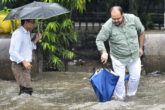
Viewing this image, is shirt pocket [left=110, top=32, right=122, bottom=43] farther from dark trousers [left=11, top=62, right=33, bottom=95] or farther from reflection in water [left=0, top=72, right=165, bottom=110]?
dark trousers [left=11, top=62, right=33, bottom=95]

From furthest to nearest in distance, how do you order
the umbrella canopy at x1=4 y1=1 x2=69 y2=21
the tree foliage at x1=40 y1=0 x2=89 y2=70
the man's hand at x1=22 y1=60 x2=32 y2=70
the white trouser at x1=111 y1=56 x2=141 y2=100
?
the tree foliage at x1=40 y1=0 x2=89 y2=70 → the white trouser at x1=111 y1=56 x2=141 y2=100 → the umbrella canopy at x1=4 y1=1 x2=69 y2=21 → the man's hand at x1=22 y1=60 x2=32 y2=70

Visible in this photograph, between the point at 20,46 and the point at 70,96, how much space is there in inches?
68.0

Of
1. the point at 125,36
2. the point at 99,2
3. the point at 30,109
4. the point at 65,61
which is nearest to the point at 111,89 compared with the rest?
the point at 125,36

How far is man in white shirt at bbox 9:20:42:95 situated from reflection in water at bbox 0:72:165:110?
39cm

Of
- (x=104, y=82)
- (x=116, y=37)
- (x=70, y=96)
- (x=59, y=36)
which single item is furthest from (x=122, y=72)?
(x=59, y=36)

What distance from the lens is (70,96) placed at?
7.70 m

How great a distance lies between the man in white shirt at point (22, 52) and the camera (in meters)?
6.40

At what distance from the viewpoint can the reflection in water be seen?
6.71 metres

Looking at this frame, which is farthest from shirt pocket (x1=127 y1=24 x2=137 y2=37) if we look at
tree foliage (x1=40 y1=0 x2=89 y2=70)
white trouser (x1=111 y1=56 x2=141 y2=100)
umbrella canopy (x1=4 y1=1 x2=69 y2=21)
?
tree foliage (x1=40 y1=0 x2=89 y2=70)

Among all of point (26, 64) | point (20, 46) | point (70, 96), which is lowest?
point (70, 96)

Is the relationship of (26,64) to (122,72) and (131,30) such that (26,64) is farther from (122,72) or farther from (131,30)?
(131,30)

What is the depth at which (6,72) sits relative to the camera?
9.07 meters

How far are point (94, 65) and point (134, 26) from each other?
544 cm

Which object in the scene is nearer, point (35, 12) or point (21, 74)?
point (35, 12)
